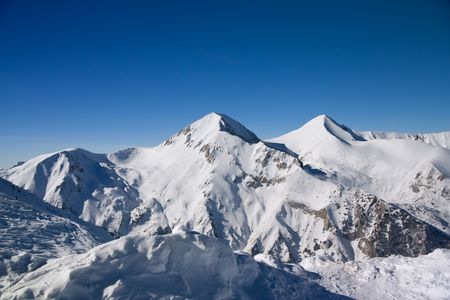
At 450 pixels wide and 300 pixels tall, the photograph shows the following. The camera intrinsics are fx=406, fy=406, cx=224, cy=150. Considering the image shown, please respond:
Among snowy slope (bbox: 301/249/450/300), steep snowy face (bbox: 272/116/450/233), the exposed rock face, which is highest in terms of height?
steep snowy face (bbox: 272/116/450/233)

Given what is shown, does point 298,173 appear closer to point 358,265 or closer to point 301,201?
point 301,201

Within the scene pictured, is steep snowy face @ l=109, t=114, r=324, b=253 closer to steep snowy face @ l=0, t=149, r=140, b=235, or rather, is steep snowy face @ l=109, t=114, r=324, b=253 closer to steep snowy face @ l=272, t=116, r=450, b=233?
steep snowy face @ l=0, t=149, r=140, b=235

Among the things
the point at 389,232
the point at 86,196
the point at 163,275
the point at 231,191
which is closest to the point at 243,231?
the point at 231,191

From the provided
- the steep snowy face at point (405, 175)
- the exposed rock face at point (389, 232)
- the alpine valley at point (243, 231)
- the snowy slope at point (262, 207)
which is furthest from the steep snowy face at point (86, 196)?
the exposed rock face at point (389, 232)

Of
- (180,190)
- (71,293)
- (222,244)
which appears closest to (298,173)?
(180,190)

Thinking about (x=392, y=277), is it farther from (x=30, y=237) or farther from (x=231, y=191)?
(x=231, y=191)

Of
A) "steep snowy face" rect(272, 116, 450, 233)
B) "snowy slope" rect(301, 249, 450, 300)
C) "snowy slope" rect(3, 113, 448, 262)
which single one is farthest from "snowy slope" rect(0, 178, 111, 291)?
"steep snowy face" rect(272, 116, 450, 233)
